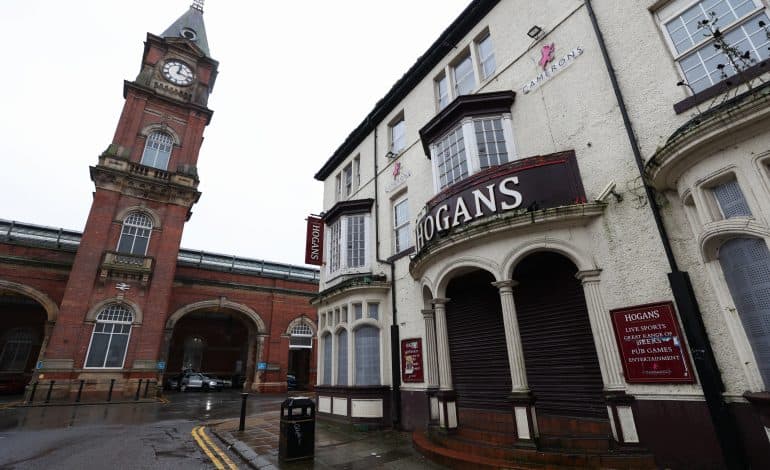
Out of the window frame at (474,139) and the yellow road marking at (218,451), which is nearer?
the yellow road marking at (218,451)

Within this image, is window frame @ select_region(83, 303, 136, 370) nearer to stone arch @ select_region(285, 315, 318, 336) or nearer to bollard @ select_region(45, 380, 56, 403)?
bollard @ select_region(45, 380, 56, 403)

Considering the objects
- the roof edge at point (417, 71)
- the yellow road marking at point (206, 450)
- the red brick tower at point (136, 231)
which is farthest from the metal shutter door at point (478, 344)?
the red brick tower at point (136, 231)

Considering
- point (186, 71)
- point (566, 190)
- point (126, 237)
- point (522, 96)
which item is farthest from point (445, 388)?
point (186, 71)

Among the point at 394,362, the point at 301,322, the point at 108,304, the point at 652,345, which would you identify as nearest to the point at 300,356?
the point at 301,322

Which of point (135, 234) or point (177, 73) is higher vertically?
point (177, 73)

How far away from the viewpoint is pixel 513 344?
20.9 feet

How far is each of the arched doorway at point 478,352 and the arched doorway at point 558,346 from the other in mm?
739

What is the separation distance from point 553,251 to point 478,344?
3215 mm

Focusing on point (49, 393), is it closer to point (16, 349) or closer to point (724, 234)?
point (16, 349)

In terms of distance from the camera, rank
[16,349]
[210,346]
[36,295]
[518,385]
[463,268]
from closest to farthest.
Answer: [518,385], [463,268], [36,295], [16,349], [210,346]

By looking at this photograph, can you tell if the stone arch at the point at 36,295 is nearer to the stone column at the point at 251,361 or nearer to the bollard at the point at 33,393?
the bollard at the point at 33,393

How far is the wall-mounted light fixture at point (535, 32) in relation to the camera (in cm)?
841

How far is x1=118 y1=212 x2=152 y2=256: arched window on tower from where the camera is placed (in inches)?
889

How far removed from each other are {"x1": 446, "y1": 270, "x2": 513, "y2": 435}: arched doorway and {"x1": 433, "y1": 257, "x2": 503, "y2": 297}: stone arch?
1.06 meters
